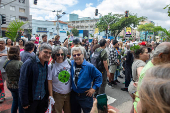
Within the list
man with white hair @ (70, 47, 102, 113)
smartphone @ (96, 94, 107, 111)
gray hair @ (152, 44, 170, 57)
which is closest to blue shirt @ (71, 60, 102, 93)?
man with white hair @ (70, 47, 102, 113)

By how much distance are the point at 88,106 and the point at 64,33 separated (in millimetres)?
44071

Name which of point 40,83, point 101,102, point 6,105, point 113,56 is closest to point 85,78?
point 40,83

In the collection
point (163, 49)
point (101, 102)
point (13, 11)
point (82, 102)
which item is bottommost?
point (82, 102)

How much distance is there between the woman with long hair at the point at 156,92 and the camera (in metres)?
0.59

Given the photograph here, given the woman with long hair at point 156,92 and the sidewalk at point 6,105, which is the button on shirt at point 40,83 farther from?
the sidewalk at point 6,105

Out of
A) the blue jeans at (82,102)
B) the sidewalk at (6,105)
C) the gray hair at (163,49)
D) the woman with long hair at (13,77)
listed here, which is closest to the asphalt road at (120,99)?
the blue jeans at (82,102)

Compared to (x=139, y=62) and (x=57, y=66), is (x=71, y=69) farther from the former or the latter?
(x=139, y=62)

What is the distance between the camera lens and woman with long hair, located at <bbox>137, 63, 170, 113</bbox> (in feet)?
1.95

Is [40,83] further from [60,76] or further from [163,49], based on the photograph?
[163,49]

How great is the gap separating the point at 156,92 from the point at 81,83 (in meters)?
1.67

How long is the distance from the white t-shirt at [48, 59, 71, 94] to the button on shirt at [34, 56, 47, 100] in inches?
5.1

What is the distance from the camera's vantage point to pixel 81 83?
2.20 metres

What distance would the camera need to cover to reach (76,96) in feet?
7.47

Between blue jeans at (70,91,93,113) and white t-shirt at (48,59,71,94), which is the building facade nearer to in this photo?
white t-shirt at (48,59,71,94)
